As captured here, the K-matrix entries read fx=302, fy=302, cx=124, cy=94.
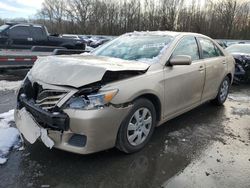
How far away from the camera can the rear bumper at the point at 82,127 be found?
3.30m

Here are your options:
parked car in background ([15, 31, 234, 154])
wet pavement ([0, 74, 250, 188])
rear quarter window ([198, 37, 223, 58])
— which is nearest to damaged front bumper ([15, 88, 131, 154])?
parked car in background ([15, 31, 234, 154])

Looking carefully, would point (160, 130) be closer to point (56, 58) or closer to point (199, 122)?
point (199, 122)

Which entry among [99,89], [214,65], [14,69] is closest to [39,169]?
[99,89]

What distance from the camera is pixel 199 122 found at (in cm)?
542

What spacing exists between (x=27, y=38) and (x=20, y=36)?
288 mm

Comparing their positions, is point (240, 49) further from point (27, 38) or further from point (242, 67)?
point (27, 38)

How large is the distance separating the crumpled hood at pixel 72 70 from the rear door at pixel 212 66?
1.85m

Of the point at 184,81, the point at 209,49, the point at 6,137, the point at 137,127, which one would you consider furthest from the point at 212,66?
the point at 6,137

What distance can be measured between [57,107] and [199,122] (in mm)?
2951

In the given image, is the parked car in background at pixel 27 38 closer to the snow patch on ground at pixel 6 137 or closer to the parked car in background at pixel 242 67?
the parked car in background at pixel 242 67

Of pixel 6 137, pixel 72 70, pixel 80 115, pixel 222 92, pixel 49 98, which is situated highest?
pixel 72 70

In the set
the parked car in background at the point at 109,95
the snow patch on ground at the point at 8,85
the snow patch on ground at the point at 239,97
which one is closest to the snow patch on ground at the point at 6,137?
the parked car in background at the point at 109,95

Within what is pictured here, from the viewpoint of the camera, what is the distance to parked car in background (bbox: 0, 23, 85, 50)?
484 inches

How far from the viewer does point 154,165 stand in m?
3.72
